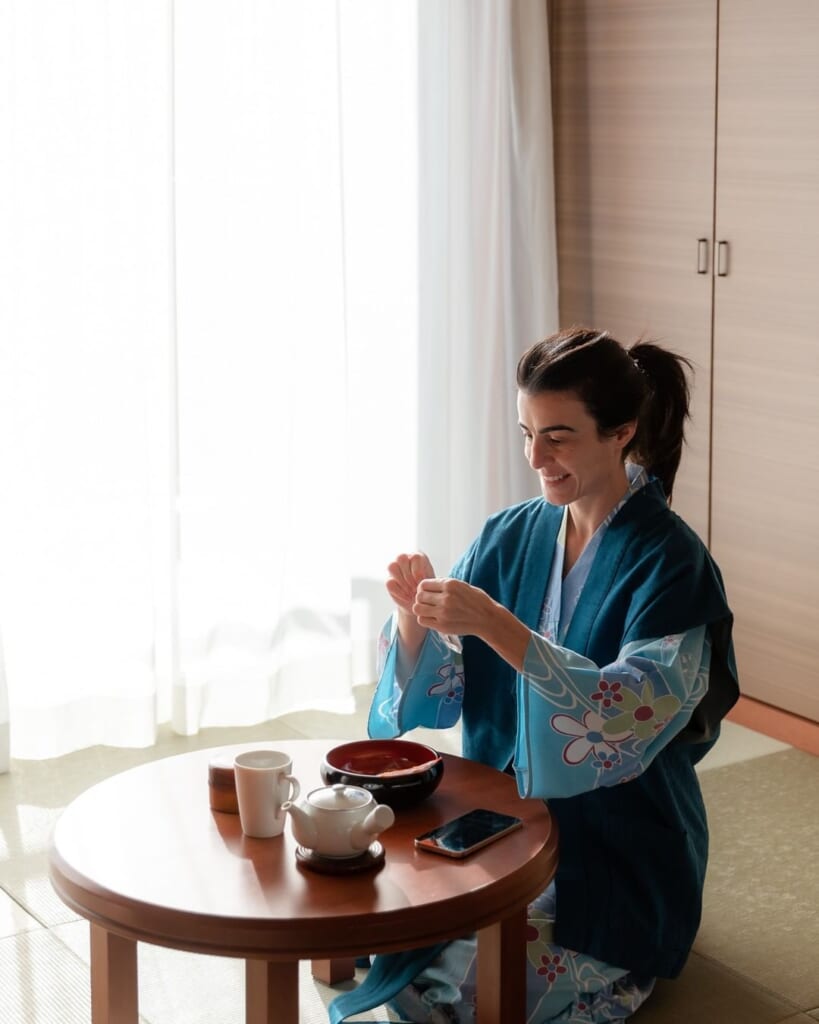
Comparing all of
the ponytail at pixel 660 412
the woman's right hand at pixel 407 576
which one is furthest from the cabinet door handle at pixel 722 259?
Result: the woman's right hand at pixel 407 576

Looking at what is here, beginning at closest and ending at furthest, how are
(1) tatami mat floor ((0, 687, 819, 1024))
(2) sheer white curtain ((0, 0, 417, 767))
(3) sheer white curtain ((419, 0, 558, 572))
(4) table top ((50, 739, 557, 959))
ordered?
(4) table top ((50, 739, 557, 959)) → (1) tatami mat floor ((0, 687, 819, 1024)) → (2) sheer white curtain ((0, 0, 417, 767)) → (3) sheer white curtain ((419, 0, 558, 572))

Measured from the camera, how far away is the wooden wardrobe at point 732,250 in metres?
3.45

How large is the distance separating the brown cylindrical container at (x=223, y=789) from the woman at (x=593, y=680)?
1.17 feet

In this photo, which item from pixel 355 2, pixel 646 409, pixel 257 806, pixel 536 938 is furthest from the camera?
pixel 355 2

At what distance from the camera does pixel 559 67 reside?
4207 mm

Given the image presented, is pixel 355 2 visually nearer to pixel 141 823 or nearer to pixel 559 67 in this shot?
pixel 559 67

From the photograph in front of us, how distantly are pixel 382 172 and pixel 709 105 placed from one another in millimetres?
873

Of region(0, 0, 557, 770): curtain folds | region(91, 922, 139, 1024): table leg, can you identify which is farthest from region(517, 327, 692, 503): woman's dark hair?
region(0, 0, 557, 770): curtain folds

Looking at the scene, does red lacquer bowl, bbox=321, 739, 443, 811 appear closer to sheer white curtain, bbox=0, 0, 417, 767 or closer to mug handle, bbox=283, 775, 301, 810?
mug handle, bbox=283, 775, 301, 810

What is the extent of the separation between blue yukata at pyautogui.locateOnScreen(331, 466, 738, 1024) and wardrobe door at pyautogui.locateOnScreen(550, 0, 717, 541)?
153cm

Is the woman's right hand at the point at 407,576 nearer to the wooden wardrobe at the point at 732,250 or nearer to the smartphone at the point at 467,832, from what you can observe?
the smartphone at the point at 467,832

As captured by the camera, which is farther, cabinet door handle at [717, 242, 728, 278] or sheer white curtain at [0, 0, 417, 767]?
cabinet door handle at [717, 242, 728, 278]

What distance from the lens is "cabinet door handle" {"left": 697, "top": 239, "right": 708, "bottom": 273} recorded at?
12.2ft

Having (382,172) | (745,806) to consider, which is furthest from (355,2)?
(745,806)
